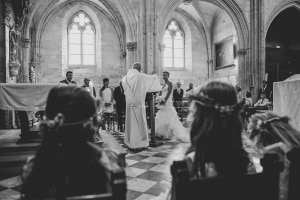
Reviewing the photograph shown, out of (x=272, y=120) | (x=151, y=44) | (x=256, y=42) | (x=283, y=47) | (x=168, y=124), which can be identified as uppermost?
(x=283, y=47)

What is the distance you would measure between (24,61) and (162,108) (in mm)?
8158

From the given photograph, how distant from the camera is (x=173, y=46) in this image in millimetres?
17672

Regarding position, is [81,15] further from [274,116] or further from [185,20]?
[274,116]

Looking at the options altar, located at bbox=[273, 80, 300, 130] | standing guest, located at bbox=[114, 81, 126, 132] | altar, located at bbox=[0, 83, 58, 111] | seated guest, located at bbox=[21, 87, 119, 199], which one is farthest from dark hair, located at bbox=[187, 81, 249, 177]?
standing guest, located at bbox=[114, 81, 126, 132]

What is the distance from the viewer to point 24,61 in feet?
39.3

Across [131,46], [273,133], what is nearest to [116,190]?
[273,133]

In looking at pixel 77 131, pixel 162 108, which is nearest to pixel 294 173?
pixel 77 131

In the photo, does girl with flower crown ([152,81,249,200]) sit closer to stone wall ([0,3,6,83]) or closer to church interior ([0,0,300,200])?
church interior ([0,0,300,200])

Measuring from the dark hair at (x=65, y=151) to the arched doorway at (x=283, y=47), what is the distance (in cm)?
1463

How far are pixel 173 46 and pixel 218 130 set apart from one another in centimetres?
1689

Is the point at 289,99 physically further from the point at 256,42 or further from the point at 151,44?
the point at 256,42

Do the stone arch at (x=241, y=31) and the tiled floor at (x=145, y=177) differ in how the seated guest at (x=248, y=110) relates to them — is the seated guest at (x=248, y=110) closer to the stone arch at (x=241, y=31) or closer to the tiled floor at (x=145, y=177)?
the stone arch at (x=241, y=31)

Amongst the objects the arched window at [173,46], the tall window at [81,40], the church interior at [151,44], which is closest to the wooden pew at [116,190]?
the church interior at [151,44]

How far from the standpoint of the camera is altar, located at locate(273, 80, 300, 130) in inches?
96.8
